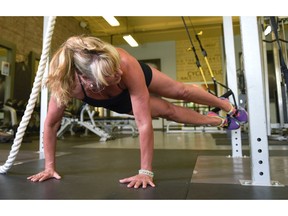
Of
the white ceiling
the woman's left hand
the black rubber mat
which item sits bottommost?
the black rubber mat

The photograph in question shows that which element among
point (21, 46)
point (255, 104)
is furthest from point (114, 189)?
point (21, 46)

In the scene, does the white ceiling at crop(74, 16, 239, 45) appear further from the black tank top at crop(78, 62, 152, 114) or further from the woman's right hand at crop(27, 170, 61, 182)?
the woman's right hand at crop(27, 170, 61, 182)

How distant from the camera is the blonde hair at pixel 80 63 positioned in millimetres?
938

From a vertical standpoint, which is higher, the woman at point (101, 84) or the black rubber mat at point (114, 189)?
the woman at point (101, 84)

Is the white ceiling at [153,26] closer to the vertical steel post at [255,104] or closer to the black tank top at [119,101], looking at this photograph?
the black tank top at [119,101]

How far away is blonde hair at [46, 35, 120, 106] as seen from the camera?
36.9 inches

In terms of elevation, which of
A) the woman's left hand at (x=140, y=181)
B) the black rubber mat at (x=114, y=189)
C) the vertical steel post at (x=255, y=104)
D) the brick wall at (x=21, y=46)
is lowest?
the black rubber mat at (x=114, y=189)

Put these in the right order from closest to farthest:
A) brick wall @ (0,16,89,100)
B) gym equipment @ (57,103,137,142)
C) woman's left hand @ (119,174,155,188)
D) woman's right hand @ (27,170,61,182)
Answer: woman's left hand @ (119,174,155,188), woman's right hand @ (27,170,61,182), gym equipment @ (57,103,137,142), brick wall @ (0,16,89,100)

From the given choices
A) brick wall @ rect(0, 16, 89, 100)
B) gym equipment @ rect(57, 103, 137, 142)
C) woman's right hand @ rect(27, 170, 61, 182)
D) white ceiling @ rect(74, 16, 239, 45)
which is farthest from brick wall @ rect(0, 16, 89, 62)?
woman's right hand @ rect(27, 170, 61, 182)

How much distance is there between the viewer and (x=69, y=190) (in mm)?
976

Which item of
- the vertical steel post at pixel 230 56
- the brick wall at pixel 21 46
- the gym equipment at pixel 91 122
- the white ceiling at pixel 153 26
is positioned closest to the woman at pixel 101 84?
the vertical steel post at pixel 230 56
